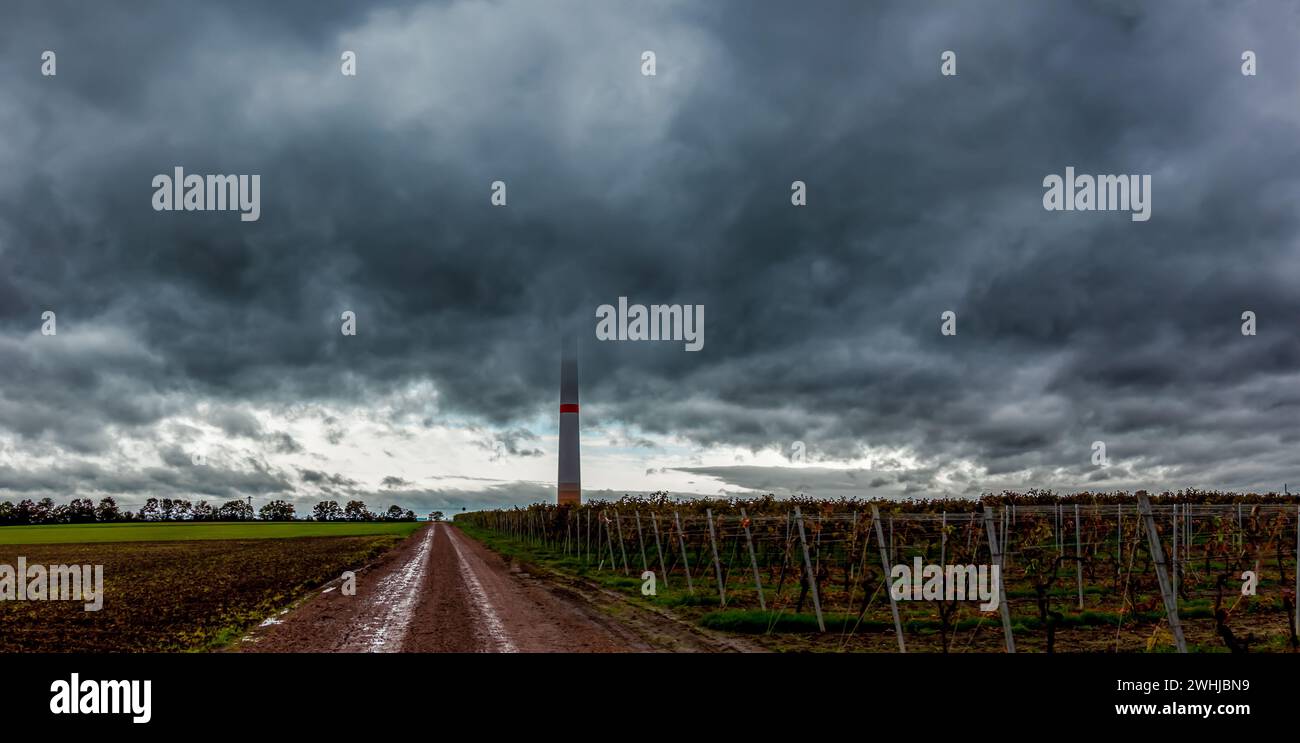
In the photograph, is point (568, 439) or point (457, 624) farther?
point (568, 439)

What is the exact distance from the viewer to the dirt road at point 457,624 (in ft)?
44.2

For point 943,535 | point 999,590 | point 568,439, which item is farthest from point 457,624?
point 568,439

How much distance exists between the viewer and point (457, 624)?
15.8 meters

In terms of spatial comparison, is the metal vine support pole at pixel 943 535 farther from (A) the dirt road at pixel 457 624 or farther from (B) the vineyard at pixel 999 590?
(A) the dirt road at pixel 457 624

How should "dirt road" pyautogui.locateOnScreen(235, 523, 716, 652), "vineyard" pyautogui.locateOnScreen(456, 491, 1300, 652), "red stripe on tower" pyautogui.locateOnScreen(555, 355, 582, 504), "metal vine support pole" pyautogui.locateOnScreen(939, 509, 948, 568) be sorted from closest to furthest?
"dirt road" pyautogui.locateOnScreen(235, 523, 716, 652) → "vineyard" pyautogui.locateOnScreen(456, 491, 1300, 652) → "metal vine support pole" pyautogui.locateOnScreen(939, 509, 948, 568) → "red stripe on tower" pyautogui.locateOnScreen(555, 355, 582, 504)

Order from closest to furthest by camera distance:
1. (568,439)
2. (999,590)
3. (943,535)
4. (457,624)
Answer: (999,590) < (457,624) < (943,535) < (568,439)

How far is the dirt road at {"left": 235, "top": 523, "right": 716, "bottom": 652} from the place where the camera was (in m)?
13.5

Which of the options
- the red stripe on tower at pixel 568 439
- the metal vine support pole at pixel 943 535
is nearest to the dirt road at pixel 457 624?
the metal vine support pole at pixel 943 535

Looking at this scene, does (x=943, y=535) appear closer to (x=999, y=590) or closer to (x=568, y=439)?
(x=999, y=590)

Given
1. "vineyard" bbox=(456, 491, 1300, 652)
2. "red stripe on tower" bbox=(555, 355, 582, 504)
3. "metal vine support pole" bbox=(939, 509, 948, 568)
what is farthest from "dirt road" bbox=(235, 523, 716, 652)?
"red stripe on tower" bbox=(555, 355, 582, 504)

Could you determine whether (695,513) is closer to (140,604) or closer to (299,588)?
(299,588)

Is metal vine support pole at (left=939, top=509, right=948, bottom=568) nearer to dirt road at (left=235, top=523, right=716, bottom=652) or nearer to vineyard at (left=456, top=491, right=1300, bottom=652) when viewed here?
vineyard at (left=456, top=491, right=1300, bottom=652)
